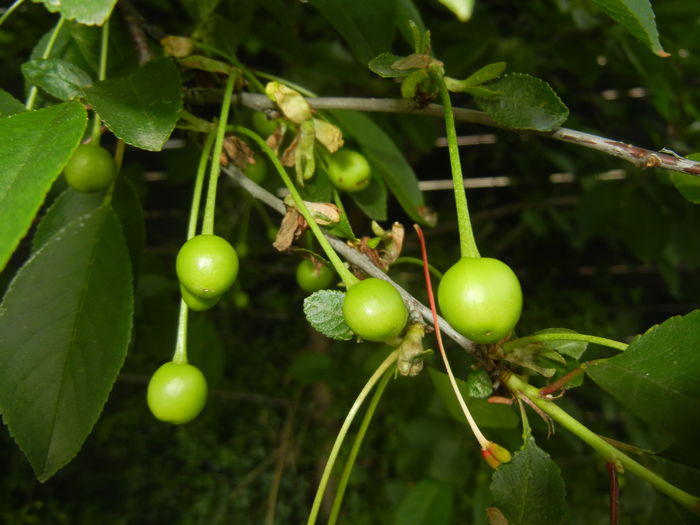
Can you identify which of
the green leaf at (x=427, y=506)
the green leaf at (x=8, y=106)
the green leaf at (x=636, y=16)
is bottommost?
the green leaf at (x=427, y=506)

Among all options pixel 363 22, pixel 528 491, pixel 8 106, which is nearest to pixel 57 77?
pixel 8 106

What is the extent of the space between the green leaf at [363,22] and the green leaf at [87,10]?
0.83ft

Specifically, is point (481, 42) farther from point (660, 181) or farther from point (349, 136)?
point (349, 136)

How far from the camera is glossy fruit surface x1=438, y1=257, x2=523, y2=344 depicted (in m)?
0.34

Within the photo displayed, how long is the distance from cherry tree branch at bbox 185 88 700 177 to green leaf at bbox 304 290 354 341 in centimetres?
16

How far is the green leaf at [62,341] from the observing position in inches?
17.8

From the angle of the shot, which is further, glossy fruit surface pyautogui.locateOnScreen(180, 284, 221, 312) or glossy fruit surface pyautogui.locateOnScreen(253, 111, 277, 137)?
glossy fruit surface pyautogui.locateOnScreen(253, 111, 277, 137)

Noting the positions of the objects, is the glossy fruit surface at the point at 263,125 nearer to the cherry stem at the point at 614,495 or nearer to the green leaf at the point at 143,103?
the green leaf at the point at 143,103

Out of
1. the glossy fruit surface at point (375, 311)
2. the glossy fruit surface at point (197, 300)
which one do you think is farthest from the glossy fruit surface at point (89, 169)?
the glossy fruit surface at point (375, 311)

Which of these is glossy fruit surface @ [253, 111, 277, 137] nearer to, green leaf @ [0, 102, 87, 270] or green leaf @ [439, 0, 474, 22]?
green leaf @ [0, 102, 87, 270]

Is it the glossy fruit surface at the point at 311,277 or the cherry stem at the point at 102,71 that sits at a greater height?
the cherry stem at the point at 102,71

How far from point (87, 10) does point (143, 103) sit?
11 cm

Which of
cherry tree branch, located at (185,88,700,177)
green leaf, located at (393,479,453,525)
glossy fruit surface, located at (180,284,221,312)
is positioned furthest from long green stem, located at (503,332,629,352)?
green leaf, located at (393,479,453,525)

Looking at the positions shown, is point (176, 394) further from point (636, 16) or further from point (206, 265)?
point (636, 16)
